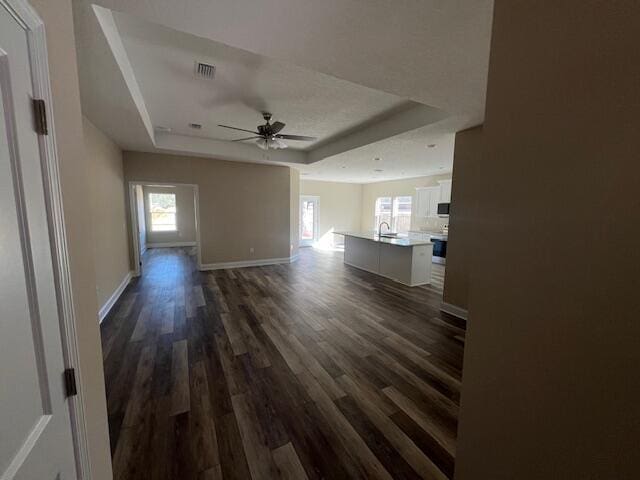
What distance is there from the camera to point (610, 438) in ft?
1.91

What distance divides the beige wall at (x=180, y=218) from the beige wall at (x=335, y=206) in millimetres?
4033

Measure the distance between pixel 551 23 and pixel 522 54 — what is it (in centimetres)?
8

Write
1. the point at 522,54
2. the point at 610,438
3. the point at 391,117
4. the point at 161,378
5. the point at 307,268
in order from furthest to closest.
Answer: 1. the point at 307,268
2. the point at 391,117
3. the point at 161,378
4. the point at 522,54
5. the point at 610,438

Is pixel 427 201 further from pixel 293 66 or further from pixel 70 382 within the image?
pixel 70 382

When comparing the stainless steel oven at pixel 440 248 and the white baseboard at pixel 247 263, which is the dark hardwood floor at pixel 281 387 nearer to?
the white baseboard at pixel 247 263

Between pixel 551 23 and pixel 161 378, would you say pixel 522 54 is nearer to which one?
pixel 551 23

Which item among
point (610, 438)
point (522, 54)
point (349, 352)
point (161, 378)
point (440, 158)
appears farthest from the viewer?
point (440, 158)

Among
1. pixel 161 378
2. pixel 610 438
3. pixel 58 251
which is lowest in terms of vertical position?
pixel 161 378

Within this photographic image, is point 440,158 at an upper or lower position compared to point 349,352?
upper

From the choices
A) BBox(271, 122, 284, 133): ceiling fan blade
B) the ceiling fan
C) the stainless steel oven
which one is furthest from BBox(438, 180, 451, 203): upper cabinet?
BBox(271, 122, 284, 133): ceiling fan blade

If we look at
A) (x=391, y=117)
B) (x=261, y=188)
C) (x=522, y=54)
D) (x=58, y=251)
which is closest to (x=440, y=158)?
(x=391, y=117)

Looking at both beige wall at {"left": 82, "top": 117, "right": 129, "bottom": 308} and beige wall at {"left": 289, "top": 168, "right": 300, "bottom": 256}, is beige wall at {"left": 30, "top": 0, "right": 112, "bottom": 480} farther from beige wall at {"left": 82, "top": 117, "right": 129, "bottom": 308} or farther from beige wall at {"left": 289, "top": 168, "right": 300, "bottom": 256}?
beige wall at {"left": 289, "top": 168, "right": 300, "bottom": 256}

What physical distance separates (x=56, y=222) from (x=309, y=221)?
922cm

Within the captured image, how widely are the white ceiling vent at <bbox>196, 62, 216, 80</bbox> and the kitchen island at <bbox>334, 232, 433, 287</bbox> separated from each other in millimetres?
3955
